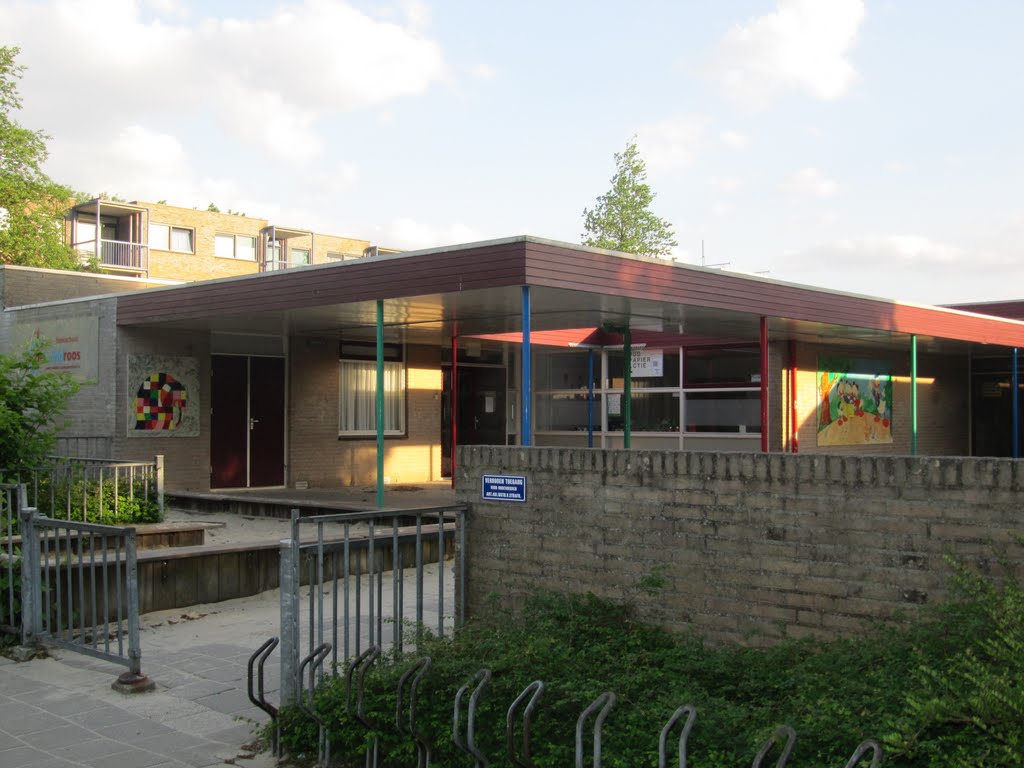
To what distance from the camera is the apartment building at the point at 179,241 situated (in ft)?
152

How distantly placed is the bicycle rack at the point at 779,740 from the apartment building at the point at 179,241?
41.9m

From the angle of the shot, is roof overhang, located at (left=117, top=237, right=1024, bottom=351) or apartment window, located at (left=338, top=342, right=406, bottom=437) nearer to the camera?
roof overhang, located at (left=117, top=237, right=1024, bottom=351)

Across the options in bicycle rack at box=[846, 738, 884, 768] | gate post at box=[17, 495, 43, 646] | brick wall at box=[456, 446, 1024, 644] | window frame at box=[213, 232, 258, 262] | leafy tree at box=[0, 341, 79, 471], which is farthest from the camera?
window frame at box=[213, 232, 258, 262]

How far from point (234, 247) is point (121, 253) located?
255 inches

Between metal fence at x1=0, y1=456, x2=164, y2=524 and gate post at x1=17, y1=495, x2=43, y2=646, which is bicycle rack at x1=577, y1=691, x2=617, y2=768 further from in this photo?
metal fence at x1=0, y1=456, x2=164, y2=524

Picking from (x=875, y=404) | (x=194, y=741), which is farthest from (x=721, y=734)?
(x=875, y=404)

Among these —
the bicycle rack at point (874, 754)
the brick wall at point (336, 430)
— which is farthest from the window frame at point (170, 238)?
the bicycle rack at point (874, 754)

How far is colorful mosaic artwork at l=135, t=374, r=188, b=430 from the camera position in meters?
16.3

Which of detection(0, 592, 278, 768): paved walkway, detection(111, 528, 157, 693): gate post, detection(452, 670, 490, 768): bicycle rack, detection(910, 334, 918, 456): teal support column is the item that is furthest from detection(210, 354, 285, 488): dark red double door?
detection(452, 670, 490, 768): bicycle rack

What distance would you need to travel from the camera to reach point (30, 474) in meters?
10.2

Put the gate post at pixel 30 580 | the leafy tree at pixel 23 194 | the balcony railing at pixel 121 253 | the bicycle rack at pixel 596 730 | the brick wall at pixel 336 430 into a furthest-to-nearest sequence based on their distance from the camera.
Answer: the balcony railing at pixel 121 253 → the leafy tree at pixel 23 194 → the brick wall at pixel 336 430 → the gate post at pixel 30 580 → the bicycle rack at pixel 596 730

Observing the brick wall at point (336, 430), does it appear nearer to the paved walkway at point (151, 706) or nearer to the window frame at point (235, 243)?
the paved walkway at point (151, 706)

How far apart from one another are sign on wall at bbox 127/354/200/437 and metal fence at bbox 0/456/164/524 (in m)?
3.85

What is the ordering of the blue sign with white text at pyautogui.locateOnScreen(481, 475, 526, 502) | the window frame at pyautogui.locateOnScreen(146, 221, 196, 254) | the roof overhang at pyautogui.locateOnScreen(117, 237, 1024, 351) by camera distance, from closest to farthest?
the blue sign with white text at pyautogui.locateOnScreen(481, 475, 526, 502) < the roof overhang at pyautogui.locateOnScreen(117, 237, 1024, 351) < the window frame at pyautogui.locateOnScreen(146, 221, 196, 254)
